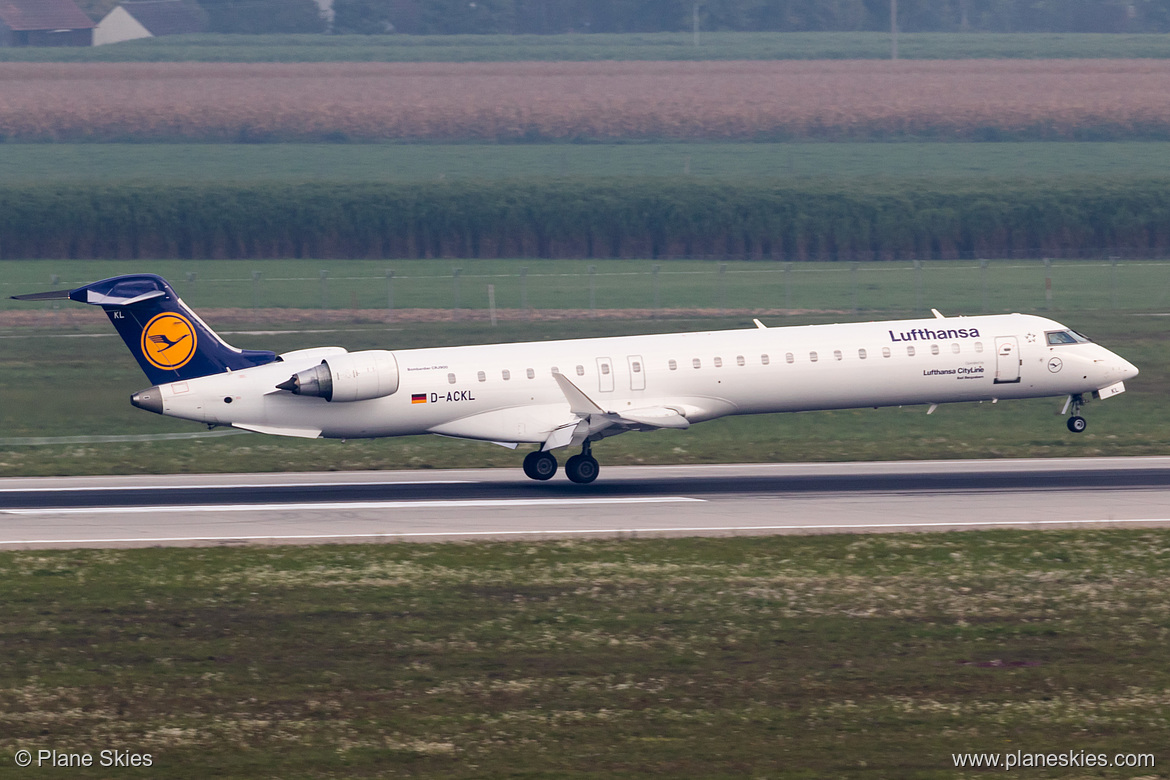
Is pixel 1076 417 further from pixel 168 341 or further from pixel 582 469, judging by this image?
pixel 168 341

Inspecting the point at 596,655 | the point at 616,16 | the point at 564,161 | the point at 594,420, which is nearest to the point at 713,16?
the point at 616,16

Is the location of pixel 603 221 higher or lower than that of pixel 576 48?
lower

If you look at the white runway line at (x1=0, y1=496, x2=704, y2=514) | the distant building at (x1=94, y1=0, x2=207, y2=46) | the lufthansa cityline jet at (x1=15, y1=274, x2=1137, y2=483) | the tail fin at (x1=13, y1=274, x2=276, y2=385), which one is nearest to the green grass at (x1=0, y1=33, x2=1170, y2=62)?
the distant building at (x1=94, y1=0, x2=207, y2=46)

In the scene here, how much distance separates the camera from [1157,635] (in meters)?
21.5

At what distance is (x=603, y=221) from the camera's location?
7981 cm

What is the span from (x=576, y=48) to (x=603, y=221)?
49067 mm

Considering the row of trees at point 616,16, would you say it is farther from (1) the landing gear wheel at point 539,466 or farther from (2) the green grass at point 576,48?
(1) the landing gear wheel at point 539,466

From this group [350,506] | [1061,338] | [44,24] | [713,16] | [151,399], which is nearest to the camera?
[350,506]

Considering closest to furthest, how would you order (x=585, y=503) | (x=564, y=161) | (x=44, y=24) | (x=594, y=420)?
(x=585, y=503) → (x=594, y=420) → (x=564, y=161) → (x=44, y=24)

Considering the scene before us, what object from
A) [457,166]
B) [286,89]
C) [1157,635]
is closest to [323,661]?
[1157,635]

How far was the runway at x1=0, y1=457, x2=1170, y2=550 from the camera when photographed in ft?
94.8

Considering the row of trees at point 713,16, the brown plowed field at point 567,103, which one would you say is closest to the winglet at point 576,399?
the brown plowed field at point 567,103

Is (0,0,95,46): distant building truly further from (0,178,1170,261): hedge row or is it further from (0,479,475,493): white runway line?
(0,479,475,493): white runway line

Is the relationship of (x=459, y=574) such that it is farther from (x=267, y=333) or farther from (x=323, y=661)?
(x=267, y=333)
